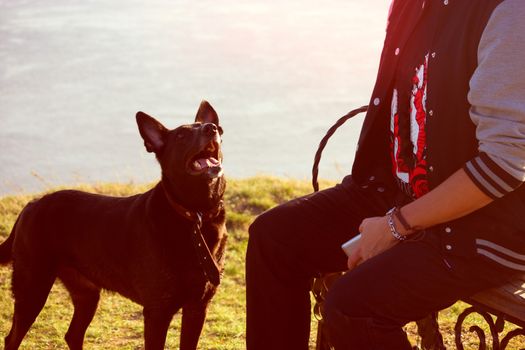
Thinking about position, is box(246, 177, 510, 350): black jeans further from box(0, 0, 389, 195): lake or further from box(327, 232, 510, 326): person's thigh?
box(0, 0, 389, 195): lake

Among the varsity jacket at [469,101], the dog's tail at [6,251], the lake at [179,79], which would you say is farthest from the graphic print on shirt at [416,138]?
the lake at [179,79]

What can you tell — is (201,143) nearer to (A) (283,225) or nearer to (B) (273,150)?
(A) (283,225)

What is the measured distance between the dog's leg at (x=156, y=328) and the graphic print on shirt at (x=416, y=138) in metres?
1.48

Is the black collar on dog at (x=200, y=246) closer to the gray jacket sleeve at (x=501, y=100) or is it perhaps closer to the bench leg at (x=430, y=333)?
the bench leg at (x=430, y=333)

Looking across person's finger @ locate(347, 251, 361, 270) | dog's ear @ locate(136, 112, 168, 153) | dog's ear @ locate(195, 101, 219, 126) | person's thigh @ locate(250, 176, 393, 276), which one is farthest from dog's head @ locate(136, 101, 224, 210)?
person's finger @ locate(347, 251, 361, 270)

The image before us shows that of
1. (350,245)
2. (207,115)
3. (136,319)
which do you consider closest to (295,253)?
(350,245)

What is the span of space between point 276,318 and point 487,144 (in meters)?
1.18

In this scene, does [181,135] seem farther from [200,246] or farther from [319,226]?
[319,226]

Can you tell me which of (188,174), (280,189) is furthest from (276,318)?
(280,189)

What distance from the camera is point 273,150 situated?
2538cm

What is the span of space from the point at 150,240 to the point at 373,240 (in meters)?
1.48

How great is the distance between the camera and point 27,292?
424 centimetres

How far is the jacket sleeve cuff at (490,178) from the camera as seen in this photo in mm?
2537

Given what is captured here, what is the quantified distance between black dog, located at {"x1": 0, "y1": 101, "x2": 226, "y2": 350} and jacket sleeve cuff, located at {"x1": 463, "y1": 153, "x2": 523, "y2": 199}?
66.0 inches
